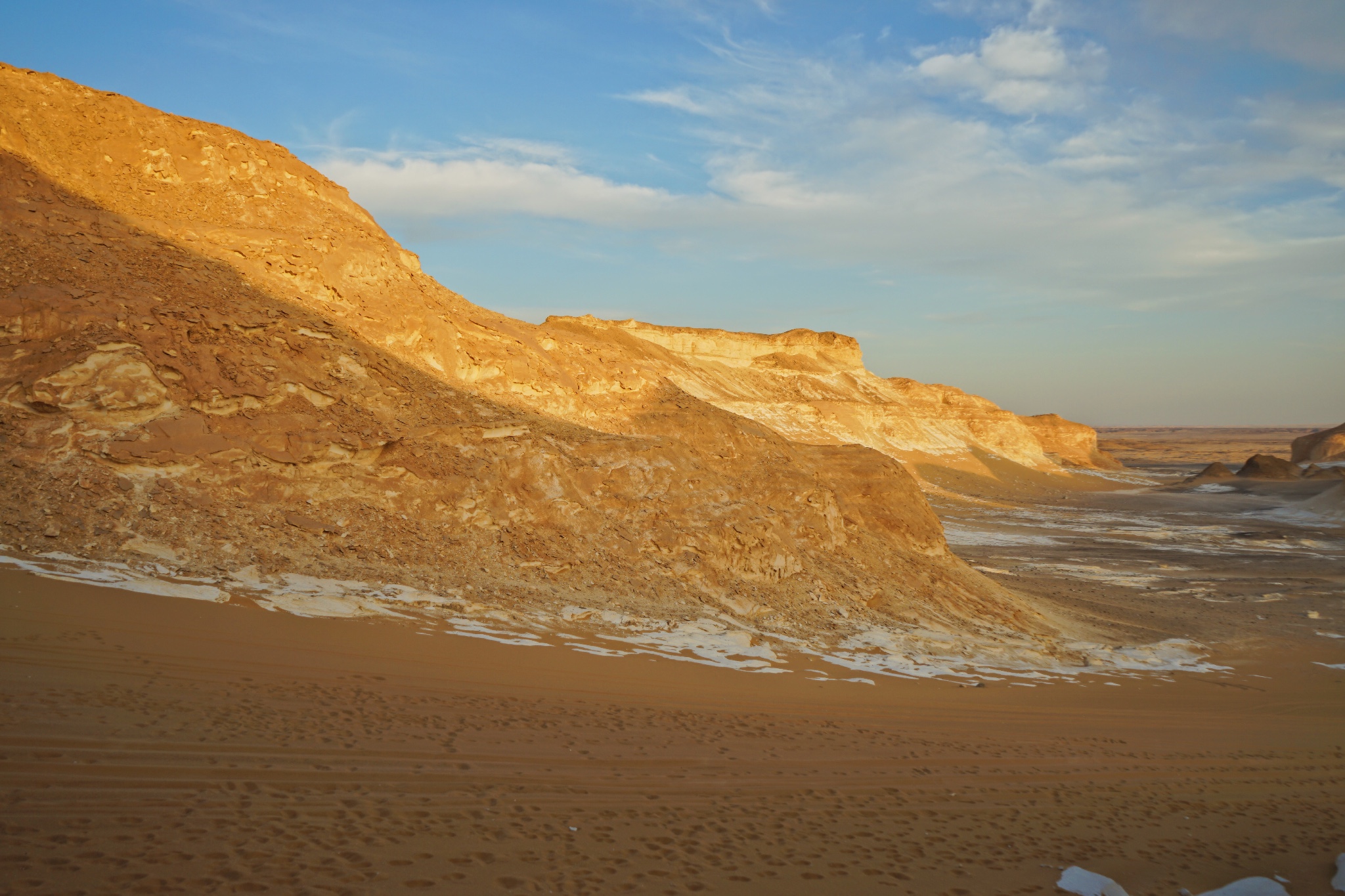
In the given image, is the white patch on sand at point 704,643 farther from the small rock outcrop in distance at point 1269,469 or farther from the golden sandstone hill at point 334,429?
the small rock outcrop in distance at point 1269,469

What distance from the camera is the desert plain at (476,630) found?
14.9ft

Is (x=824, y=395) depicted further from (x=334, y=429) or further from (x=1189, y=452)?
(x=1189, y=452)

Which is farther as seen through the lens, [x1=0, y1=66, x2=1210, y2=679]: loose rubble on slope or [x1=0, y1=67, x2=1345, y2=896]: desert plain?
[x1=0, y1=66, x2=1210, y2=679]: loose rubble on slope

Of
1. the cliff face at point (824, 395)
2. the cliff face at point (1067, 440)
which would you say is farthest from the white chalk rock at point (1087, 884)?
the cliff face at point (1067, 440)

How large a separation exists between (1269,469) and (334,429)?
82.5 meters

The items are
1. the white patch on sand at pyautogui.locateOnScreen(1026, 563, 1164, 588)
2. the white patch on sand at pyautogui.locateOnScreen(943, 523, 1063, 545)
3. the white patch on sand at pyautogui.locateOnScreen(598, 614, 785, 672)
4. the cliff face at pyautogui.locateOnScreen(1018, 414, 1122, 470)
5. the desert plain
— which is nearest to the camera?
the desert plain

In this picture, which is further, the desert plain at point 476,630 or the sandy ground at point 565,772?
the desert plain at point 476,630

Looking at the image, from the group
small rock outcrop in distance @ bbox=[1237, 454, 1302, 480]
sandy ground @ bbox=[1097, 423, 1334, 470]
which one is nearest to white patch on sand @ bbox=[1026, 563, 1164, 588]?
small rock outcrop in distance @ bbox=[1237, 454, 1302, 480]

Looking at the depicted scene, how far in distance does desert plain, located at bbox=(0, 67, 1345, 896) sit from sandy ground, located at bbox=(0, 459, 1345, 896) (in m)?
0.04

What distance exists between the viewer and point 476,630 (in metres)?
8.94

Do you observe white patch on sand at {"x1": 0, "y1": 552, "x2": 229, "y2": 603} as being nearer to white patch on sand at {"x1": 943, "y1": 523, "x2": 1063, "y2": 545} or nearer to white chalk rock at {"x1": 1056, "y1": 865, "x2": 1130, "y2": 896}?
white chalk rock at {"x1": 1056, "y1": 865, "x2": 1130, "y2": 896}

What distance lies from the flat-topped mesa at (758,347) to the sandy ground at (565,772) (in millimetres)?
47174

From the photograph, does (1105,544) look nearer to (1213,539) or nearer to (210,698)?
(1213,539)

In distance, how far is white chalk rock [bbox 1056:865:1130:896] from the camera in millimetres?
5020
